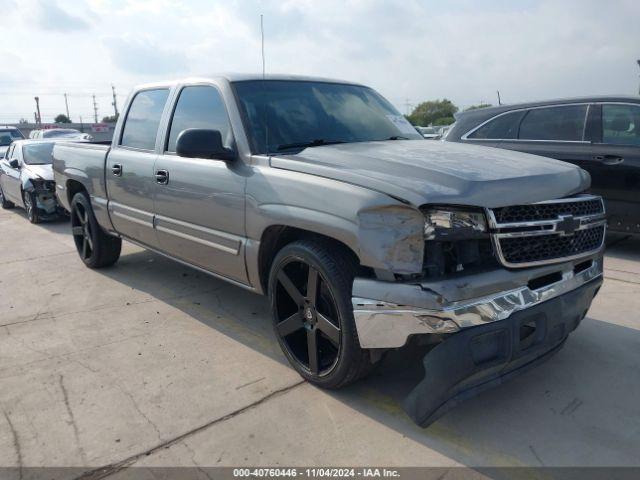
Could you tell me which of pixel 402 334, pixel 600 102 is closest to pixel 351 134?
pixel 402 334

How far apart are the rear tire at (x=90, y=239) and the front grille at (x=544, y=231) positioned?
14.8ft

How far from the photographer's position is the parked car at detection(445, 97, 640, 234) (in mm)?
5805

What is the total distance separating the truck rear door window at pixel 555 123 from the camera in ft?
20.5

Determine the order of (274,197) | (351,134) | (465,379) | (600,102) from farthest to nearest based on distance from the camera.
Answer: (600,102) < (351,134) < (274,197) < (465,379)

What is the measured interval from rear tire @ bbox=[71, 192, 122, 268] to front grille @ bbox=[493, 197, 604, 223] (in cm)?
450

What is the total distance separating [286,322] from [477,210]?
4.55 feet

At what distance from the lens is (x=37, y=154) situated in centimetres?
1051

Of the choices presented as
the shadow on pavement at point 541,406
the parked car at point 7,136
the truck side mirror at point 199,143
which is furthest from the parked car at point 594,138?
the parked car at point 7,136

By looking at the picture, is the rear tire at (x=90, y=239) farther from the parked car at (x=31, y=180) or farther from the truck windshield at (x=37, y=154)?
the truck windshield at (x=37, y=154)

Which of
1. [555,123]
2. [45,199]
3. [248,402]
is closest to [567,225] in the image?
[248,402]

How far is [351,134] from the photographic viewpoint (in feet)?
12.6

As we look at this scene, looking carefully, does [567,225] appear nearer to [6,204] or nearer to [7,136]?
[6,204]

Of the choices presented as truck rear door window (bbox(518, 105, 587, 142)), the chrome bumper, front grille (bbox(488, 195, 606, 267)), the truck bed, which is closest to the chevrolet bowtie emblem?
front grille (bbox(488, 195, 606, 267))

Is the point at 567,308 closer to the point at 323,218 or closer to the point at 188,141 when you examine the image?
the point at 323,218
